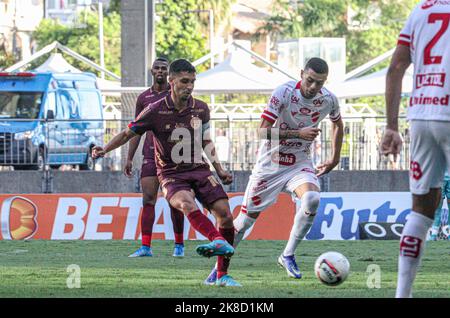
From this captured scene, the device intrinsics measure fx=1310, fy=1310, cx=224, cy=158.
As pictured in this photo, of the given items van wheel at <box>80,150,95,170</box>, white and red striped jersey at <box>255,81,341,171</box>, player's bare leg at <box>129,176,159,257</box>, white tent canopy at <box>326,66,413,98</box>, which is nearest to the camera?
white and red striped jersey at <box>255,81,341,171</box>

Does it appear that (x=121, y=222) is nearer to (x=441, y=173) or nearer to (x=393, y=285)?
(x=393, y=285)

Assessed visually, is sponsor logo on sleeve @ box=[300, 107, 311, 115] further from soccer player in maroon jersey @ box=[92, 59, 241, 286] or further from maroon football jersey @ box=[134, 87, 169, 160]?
maroon football jersey @ box=[134, 87, 169, 160]

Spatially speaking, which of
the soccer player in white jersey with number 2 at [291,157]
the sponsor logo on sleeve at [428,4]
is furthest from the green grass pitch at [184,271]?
the sponsor logo on sleeve at [428,4]

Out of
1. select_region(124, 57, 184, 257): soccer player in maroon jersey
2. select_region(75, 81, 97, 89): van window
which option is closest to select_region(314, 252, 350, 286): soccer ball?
select_region(124, 57, 184, 257): soccer player in maroon jersey

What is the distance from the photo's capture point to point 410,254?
8266mm

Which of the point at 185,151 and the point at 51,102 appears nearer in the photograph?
the point at 185,151

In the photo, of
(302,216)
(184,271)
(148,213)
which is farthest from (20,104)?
(302,216)

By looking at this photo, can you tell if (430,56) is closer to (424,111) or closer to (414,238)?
(424,111)

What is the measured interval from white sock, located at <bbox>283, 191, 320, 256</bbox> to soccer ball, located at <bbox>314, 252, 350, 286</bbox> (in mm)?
1455

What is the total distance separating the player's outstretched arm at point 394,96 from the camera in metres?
8.07

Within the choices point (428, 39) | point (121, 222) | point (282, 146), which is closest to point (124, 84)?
point (121, 222)

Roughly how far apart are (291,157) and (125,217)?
24.0ft

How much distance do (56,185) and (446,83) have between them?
1604 centimetres

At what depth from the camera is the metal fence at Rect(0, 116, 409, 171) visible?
973 inches
